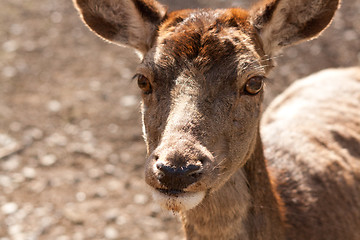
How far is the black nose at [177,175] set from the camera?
252 centimetres

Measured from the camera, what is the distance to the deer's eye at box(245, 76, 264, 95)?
3068mm

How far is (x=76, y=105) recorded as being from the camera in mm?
7922

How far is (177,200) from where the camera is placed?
8.52 feet

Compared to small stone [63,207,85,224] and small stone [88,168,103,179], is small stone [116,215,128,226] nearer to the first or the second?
small stone [63,207,85,224]

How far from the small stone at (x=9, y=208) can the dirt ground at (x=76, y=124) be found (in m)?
0.02

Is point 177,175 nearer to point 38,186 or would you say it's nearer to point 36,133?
point 38,186

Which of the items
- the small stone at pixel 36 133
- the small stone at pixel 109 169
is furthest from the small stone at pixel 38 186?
the small stone at pixel 36 133

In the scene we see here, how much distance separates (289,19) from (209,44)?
925mm

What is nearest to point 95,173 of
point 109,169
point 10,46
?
point 109,169

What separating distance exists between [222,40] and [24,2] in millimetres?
9549

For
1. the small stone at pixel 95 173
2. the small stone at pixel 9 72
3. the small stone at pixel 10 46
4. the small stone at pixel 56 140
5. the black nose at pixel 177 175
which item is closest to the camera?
the black nose at pixel 177 175

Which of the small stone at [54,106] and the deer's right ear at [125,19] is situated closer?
the deer's right ear at [125,19]

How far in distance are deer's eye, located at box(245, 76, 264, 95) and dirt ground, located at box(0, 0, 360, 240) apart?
7.03ft

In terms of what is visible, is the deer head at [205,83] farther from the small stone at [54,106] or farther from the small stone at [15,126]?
the small stone at [54,106]
